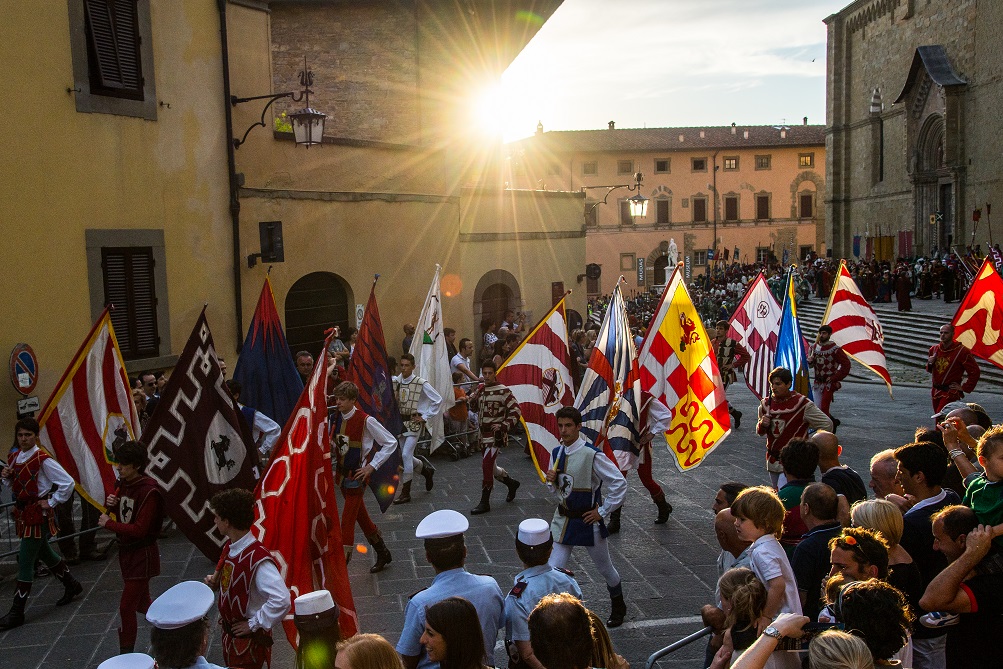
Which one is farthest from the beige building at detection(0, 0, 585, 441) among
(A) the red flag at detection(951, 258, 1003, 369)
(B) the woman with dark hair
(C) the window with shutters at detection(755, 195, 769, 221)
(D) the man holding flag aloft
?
(C) the window with shutters at detection(755, 195, 769, 221)

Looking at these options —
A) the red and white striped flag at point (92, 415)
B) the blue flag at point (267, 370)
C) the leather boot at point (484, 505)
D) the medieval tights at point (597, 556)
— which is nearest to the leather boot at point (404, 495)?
the leather boot at point (484, 505)

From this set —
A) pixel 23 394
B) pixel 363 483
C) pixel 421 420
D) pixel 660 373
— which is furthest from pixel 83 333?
pixel 660 373

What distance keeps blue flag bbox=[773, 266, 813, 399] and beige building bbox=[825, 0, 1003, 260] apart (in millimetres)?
25601

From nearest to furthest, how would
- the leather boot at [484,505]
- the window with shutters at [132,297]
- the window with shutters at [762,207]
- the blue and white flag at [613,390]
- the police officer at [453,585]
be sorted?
the police officer at [453,585], the blue and white flag at [613,390], the leather boot at [484,505], the window with shutters at [132,297], the window with shutters at [762,207]

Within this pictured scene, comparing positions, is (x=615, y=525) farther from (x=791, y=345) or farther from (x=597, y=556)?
(x=791, y=345)

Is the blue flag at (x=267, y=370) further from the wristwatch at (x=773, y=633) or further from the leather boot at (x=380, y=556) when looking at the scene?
the wristwatch at (x=773, y=633)

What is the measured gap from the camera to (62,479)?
742 cm

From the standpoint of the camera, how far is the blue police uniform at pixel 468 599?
4.05m

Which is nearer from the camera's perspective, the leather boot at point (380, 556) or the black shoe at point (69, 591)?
the black shoe at point (69, 591)

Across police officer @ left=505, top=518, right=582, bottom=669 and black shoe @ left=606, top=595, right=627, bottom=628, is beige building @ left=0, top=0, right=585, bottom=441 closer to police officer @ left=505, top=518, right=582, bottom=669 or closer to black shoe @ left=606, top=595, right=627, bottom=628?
black shoe @ left=606, top=595, right=627, bottom=628

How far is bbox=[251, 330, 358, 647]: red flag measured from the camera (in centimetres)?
545

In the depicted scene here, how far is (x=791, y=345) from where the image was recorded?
1145 cm

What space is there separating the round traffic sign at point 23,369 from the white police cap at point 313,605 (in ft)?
27.0

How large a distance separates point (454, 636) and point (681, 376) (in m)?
6.58
